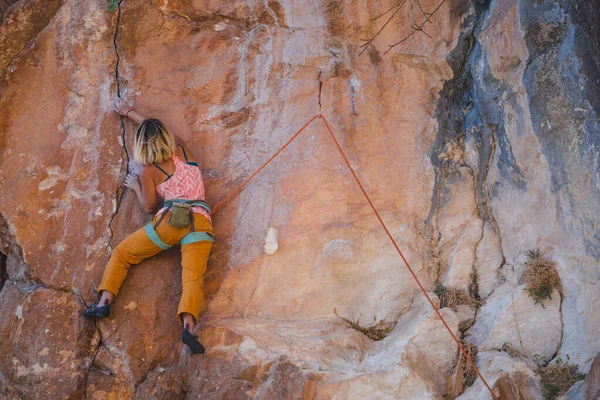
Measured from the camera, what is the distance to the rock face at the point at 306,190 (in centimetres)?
425

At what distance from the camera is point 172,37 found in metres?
5.37

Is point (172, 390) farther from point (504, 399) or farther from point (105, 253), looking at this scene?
point (504, 399)

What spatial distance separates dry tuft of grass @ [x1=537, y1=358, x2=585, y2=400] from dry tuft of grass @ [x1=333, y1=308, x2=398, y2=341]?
3.93 ft

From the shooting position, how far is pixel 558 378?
396cm

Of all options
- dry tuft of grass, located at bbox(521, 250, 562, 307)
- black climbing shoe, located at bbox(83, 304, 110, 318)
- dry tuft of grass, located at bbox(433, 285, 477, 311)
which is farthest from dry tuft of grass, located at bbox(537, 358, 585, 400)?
black climbing shoe, located at bbox(83, 304, 110, 318)

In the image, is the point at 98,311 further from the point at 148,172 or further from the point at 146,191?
the point at 148,172

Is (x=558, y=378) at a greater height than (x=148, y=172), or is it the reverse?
(x=148, y=172)

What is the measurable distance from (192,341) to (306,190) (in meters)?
1.68

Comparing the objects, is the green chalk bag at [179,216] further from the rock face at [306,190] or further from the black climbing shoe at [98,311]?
the black climbing shoe at [98,311]

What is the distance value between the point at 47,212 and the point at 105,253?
58 cm

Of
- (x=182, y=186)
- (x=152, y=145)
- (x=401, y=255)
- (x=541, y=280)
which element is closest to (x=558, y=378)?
(x=541, y=280)

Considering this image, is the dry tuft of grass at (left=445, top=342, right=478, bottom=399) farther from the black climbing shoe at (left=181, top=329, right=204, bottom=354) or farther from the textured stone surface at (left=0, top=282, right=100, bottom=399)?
the textured stone surface at (left=0, top=282, right=100, bottom=399)

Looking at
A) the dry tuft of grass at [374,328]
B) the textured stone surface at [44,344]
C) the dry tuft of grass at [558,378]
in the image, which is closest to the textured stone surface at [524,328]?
the dry tuft of grass at [558,378]

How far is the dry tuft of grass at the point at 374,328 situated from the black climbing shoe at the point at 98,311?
1.85 metres
